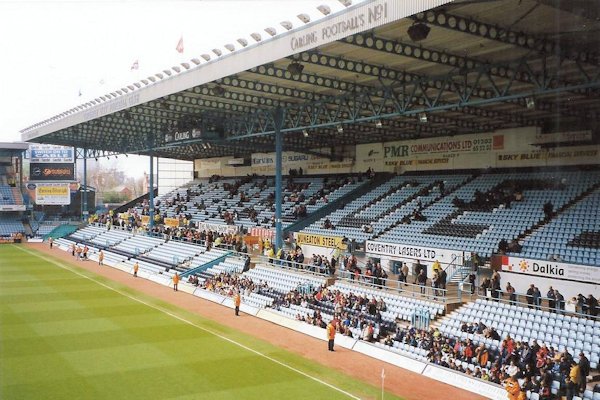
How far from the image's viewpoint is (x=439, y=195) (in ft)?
106

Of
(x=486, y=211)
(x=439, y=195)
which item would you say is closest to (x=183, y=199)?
(x=439, y=195)

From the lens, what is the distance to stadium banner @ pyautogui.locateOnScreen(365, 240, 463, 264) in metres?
24.1

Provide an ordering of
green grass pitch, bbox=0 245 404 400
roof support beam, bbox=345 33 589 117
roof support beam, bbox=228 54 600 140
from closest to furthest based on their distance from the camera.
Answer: green grass pitch, bbox=0 245 404 400 → roof support beam, bbox=345 33 589 117 → roof support beam, bbox=228 54 600 140

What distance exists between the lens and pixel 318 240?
104 feet

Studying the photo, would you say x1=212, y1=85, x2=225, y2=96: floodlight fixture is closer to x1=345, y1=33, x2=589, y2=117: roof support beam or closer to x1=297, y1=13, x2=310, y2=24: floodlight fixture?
x1=297, y1=13, x2=310, y2=24: floodlight fixture

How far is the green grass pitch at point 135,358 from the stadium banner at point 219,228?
12.2m

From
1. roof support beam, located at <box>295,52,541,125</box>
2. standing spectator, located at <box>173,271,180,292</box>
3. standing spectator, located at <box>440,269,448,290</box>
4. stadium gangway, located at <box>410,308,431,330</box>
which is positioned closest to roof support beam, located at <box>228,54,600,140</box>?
roof support beam, located at <box>295,52,541,125</box>

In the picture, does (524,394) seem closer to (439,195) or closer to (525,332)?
(525,332)

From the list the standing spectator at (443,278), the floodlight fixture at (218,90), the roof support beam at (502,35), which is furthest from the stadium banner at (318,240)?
the roof support beam at (502,35)

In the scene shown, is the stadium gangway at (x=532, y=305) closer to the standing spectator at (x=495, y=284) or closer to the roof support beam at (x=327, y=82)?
the standing spectator at (x=495, y=284)

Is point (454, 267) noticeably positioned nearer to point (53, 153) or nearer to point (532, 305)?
point (532, 305)

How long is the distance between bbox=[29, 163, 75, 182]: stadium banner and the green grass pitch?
1550 inches

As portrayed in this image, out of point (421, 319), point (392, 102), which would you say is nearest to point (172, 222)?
point (392, 102)

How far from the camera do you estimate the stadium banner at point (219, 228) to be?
39.2 metres
